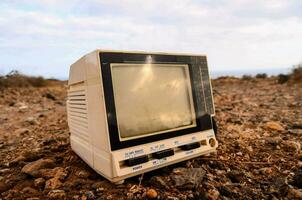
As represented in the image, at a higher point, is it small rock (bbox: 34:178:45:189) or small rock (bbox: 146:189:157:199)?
small rock (bbox: 34:178:45:189)

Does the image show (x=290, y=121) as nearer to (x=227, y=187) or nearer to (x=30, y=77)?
(x=227, y=187)

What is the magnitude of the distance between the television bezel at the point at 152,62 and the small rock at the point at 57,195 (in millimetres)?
371

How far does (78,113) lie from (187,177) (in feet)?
2.60

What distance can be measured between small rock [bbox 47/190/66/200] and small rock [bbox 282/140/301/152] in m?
1.61

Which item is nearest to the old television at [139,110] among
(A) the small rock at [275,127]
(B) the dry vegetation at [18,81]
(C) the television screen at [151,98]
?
(C) the television screen at [151,98]

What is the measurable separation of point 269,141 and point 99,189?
148cm

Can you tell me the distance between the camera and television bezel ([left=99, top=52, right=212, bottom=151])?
1342mm

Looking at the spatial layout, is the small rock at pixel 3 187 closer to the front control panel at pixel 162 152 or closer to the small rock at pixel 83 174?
the small rock at pixel 83 174

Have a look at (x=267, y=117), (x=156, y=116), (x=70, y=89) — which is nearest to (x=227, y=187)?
(x=156, y=116)

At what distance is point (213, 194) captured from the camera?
55.2 inches

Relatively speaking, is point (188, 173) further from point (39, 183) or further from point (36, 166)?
point (36, 166)

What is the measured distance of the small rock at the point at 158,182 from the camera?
1453mm

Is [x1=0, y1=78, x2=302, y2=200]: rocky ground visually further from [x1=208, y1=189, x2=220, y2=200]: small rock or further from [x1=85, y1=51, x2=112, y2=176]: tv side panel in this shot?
[x1=85, y1=51, x2=112, y2=176]: tv side panel

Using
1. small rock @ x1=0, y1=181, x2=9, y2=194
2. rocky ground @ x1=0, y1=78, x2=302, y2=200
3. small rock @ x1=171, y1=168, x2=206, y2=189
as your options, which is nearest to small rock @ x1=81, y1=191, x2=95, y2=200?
rocky ground @ x1=0, y1=78, x2=302, y2=200
